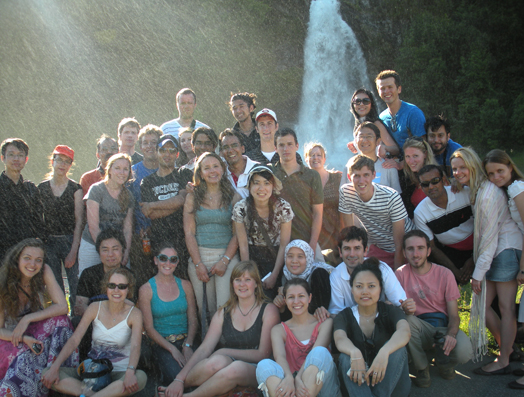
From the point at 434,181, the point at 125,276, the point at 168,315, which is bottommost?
the point at 168,315

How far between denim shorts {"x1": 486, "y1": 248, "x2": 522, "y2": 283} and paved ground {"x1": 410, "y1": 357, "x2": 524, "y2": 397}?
0.89 m

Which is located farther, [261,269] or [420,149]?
[420,149]

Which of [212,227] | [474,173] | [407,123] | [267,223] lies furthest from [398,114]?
[212,227]

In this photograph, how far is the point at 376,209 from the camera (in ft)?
15.0

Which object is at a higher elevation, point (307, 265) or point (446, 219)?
→ point (446, 219)

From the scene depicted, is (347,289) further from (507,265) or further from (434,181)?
(507,265)

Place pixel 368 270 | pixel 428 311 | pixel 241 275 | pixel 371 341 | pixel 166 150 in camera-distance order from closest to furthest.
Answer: pixel 371 341 < pixel 368 270 < pixel 241 275 < pixel 428 311 < pixel 166 150

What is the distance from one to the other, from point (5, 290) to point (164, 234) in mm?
1666

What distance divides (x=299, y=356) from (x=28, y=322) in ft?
8.30

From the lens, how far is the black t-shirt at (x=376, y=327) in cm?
362

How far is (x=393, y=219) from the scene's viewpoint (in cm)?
451

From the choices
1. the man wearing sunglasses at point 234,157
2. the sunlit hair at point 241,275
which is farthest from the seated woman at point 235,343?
the man wearing sunglasses at point 234,157

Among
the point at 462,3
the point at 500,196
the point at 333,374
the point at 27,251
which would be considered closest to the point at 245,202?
the point at 333,374

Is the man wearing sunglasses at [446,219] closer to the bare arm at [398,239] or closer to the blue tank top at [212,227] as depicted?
the bare arm at [398,239]
